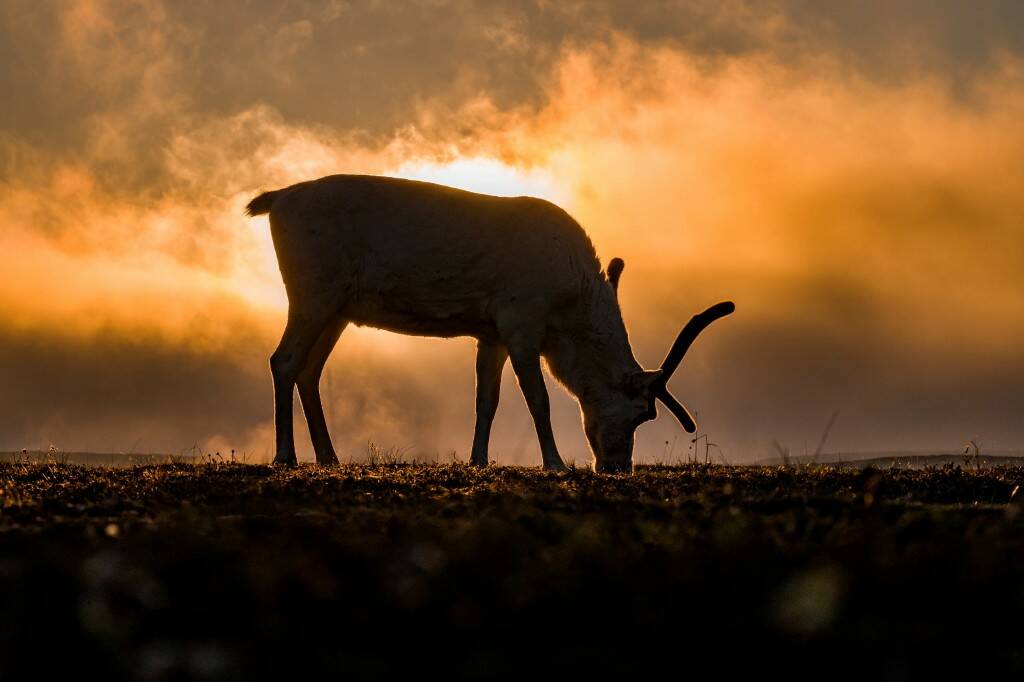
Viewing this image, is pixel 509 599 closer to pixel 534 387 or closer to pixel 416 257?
pixel 534 387

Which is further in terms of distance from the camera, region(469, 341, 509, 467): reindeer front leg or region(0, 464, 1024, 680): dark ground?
region(469, 341, 509, 467): reindeer front leg

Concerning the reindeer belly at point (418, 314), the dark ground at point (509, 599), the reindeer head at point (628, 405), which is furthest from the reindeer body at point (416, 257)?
the dark ground at point (509, 599)

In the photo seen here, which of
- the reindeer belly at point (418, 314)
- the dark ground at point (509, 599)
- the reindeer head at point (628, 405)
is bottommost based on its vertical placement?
the dark ground at point (509, 599)

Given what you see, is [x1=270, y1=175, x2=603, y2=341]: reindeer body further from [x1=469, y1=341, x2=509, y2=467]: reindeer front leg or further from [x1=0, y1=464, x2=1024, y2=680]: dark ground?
[x1=0, y1=464, x2=1024, y2=680]: dark ground

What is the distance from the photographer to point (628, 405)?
9.39 meters

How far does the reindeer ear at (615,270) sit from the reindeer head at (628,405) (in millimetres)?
1074

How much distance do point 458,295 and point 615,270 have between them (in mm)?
1886

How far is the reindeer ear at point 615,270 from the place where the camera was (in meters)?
10.4

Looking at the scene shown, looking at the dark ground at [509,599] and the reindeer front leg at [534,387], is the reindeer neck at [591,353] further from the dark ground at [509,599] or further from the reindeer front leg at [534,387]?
the dark ground at [509,599]

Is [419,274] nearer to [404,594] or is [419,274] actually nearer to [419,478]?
[419,478]

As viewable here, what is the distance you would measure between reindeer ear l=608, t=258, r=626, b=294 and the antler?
1.05 metres

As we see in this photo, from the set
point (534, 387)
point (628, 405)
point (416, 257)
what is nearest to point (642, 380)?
point (628, 405)

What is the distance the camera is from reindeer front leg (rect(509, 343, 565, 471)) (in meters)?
9.20

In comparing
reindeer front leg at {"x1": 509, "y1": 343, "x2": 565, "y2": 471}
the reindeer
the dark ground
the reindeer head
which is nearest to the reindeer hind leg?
the reindeer
